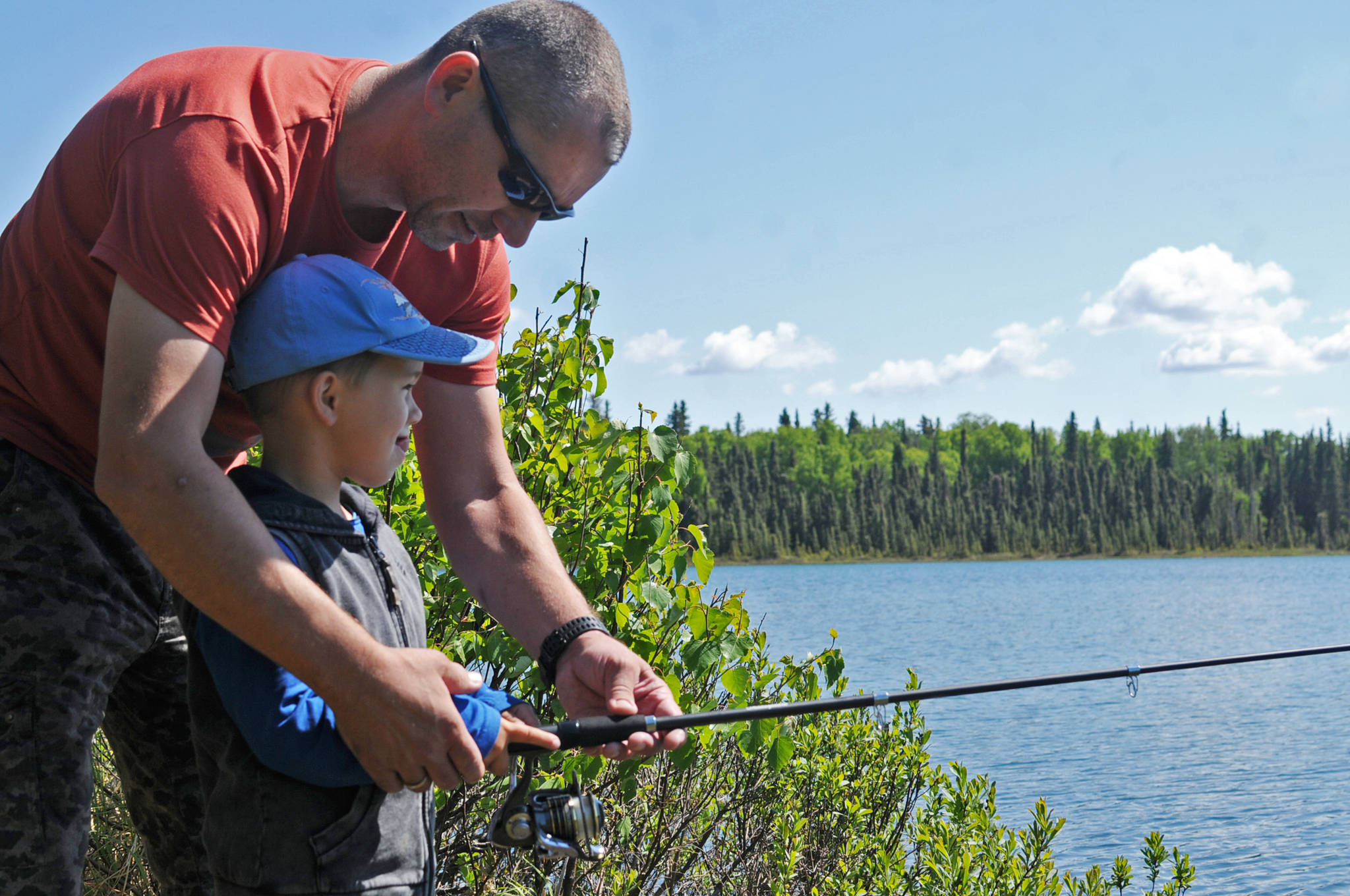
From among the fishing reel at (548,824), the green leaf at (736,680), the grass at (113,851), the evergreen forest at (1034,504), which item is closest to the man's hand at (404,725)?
the fishing reel at (548,824)

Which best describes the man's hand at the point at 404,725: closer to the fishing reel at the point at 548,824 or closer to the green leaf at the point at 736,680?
the fishing reel at the point at 548,824

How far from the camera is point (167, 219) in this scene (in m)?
1.61

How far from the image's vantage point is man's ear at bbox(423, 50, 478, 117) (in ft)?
6.13

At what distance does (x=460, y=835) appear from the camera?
404cm

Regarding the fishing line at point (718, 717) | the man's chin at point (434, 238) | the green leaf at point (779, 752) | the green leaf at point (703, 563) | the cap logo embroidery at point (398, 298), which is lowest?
the green leaf at point (779, 752)

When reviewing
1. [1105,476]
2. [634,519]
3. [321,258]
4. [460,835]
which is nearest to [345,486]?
[321,258]

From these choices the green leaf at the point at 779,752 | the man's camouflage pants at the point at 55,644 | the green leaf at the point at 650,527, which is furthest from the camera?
the green leaf at the point at 650,527

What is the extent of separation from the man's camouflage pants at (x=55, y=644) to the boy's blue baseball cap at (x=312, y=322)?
344 mm

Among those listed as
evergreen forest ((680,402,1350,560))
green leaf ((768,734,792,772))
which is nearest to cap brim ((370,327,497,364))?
green leaf ((768,734,792,772))

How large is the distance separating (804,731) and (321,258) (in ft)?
14.1

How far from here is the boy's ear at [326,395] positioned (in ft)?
6.29

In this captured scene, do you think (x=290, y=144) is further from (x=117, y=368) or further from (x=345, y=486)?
(x=345, y=486)

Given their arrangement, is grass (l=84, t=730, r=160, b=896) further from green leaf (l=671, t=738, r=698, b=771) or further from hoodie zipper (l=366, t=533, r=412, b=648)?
hoodie zipper (l=366, t=533, r=412, b=648)

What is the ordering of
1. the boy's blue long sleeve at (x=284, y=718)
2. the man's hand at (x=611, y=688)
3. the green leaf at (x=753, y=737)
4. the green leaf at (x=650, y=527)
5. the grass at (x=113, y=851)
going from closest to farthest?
the boy's blue long sleeve at (x=284, y=718), the man's hand at (x=611, y=688), the green leaf at (x=753, y=737), the green leaf at (x=650, y=527), the grass at (x=113, y=851)
